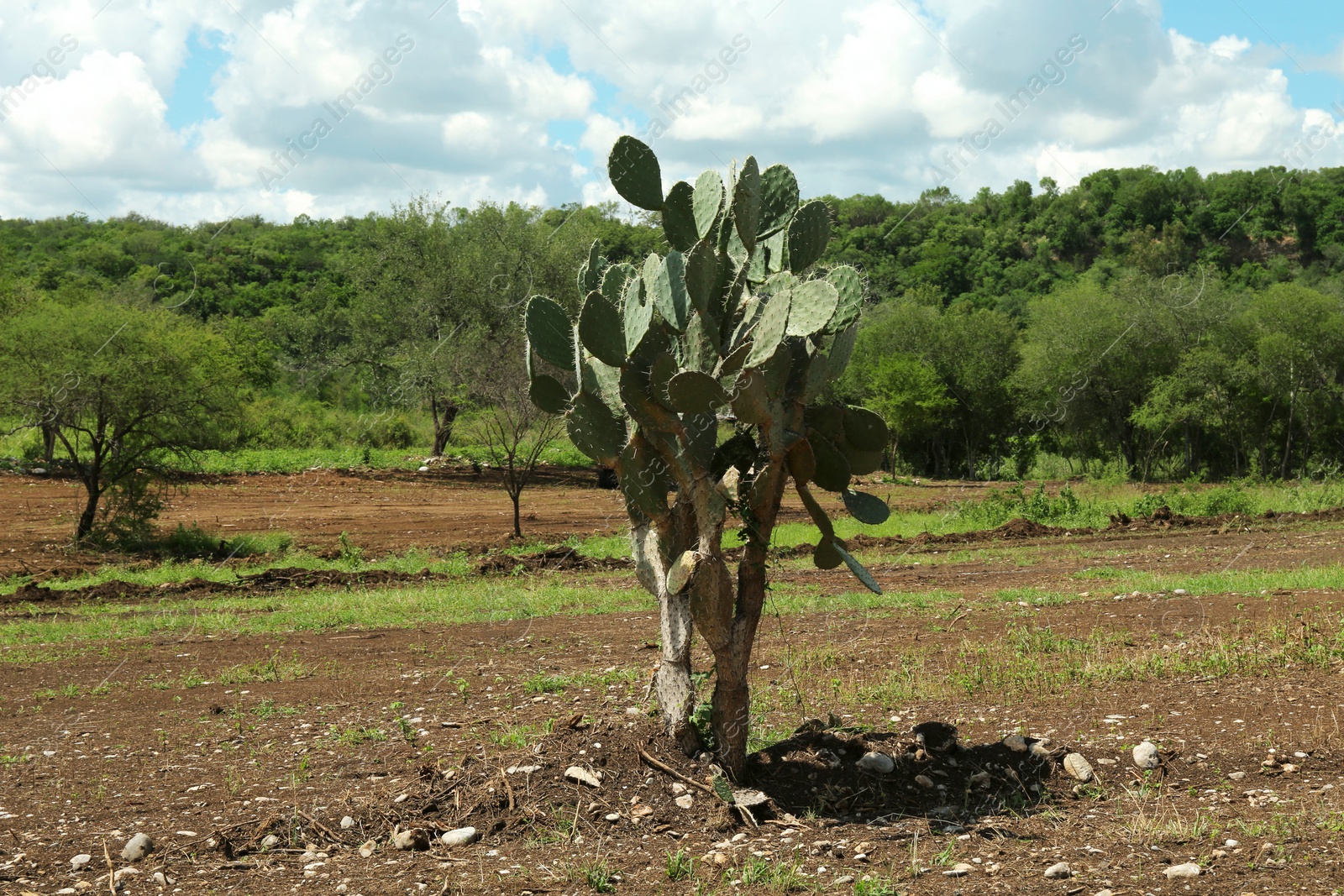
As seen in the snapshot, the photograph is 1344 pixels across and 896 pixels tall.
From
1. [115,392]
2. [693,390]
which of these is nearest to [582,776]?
[693,390]

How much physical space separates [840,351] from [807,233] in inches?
20.3

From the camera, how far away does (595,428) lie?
4395 mm

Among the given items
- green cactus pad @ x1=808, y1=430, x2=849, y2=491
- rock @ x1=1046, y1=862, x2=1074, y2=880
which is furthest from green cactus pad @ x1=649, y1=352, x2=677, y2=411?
rock @ x1=1046, y1=862, x2=1074, y2=880

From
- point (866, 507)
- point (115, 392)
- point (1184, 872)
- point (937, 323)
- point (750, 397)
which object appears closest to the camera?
point (1184, 872)

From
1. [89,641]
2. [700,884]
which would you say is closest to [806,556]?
[89,641]

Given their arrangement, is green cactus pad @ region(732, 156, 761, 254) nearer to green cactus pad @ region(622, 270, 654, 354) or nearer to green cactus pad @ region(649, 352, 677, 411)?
green cactus pad @ region(622, 270, 654, 354)

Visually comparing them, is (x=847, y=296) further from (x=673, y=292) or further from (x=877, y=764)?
(x=877, y=764)

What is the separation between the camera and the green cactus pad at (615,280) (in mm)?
4605

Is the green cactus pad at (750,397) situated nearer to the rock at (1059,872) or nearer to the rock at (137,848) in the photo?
the rock at (1059,872)

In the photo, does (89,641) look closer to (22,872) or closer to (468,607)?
(468,607)

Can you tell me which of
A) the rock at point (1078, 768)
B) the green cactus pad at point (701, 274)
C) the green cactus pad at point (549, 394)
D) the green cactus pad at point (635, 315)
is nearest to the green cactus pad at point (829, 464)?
the green cactus pad at point (701, 274)

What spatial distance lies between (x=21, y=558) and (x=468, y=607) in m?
8.31

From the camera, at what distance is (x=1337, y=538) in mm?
13938

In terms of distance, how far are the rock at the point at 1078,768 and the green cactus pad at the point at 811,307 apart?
2.18 m
